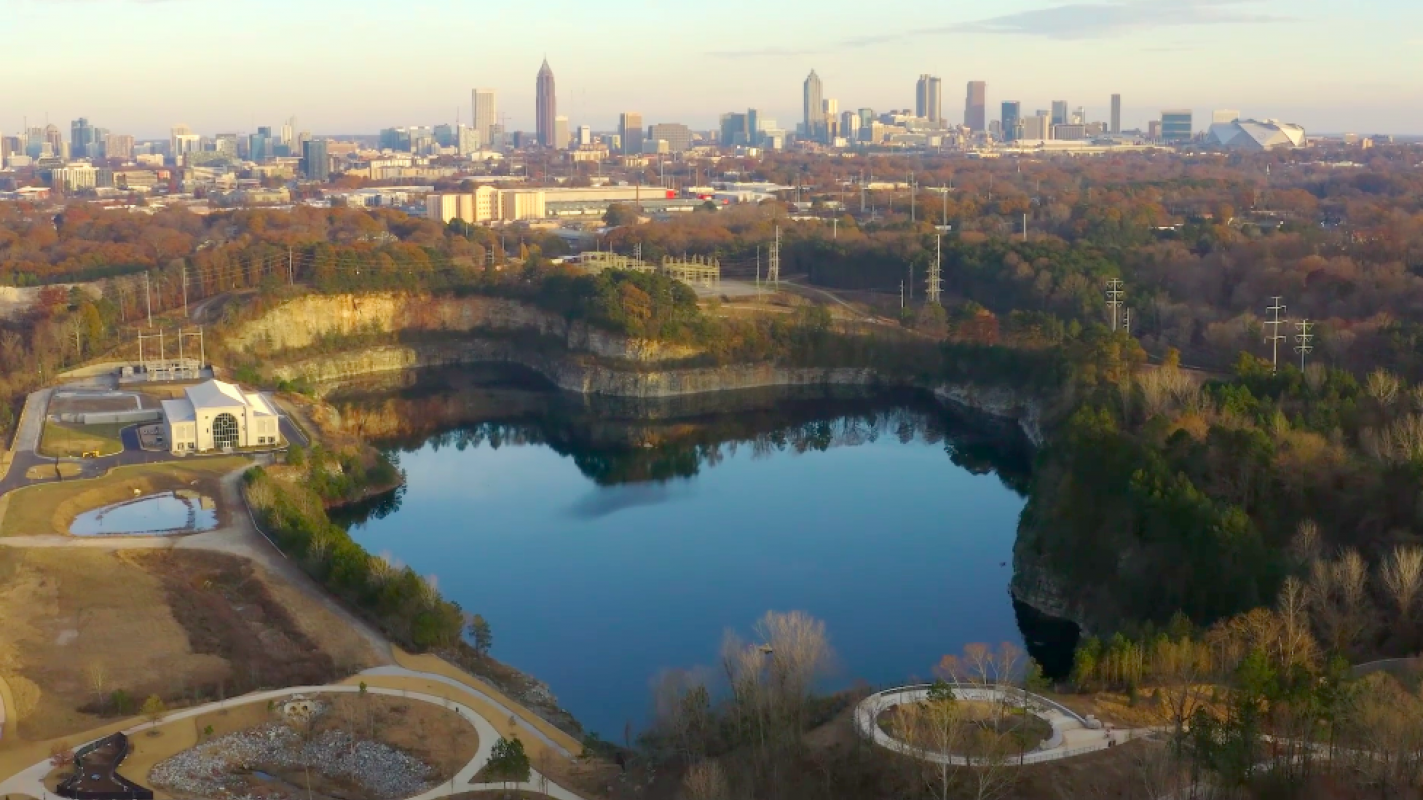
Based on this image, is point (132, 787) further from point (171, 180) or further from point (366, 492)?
point (171, 180)

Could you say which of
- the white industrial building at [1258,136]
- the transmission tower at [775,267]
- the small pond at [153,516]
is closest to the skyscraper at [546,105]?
the white industrial building at [1258,136]

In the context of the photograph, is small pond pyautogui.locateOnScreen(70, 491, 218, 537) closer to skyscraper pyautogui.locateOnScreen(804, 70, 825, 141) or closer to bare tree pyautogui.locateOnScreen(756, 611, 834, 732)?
bare tree pyautogui.locateOnScreen(756, 611, 834, 732)

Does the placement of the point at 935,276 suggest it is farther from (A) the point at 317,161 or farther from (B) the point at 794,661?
(A) the point at 317,161

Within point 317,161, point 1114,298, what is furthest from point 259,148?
point 1114,298

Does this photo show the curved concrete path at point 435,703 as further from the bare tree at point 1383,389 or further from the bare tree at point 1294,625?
the bare tree at point 1383,389

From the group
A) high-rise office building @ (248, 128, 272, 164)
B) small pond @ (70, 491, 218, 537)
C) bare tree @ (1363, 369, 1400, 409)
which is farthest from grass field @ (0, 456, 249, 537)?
high-rise office building @ (248, 128, 272, 164)

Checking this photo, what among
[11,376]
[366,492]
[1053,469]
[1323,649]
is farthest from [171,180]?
[1323,649]
